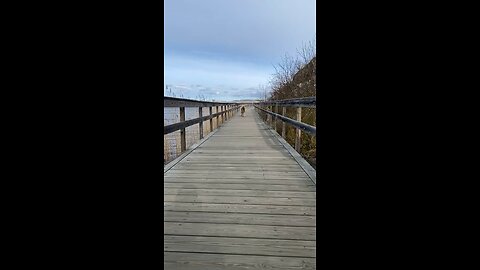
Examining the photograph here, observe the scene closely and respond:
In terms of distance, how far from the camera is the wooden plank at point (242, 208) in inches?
85.7

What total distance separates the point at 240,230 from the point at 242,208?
1.33ft

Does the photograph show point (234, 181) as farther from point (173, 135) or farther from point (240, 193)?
point (173, 135)

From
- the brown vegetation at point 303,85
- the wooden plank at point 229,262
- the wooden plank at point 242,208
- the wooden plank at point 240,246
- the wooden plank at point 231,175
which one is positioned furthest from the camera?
the brown vegetation at point 303,85

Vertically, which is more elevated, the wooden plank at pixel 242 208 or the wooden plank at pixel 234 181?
the wooden plank at pixel 234 181

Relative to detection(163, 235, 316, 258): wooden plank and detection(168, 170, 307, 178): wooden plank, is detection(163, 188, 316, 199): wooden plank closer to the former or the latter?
detection(168, 170, 307, 178): wooden plank

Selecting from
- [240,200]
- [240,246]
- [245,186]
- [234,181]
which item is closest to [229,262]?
[240,246]

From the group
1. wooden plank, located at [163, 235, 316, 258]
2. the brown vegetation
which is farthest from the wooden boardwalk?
the brown vegetation

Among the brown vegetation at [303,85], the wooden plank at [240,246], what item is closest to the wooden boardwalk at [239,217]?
the wooden plank at [240,246]

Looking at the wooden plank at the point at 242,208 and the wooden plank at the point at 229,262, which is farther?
the wooden plank at the point at 242,208

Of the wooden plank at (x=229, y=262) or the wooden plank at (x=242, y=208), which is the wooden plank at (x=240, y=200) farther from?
the wooden plank at (x=229, y=262)

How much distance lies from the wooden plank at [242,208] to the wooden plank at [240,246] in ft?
1.48
